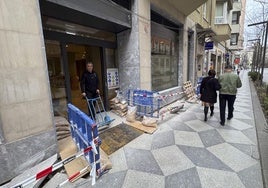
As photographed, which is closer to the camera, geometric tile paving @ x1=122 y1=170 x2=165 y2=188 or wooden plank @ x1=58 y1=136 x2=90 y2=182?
geometric tile paving @ x1=122 y1=170 x2=165 y2=188

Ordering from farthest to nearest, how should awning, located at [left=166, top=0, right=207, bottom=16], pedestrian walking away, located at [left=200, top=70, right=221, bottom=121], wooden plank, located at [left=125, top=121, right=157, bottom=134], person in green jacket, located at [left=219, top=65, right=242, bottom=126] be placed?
awning, located at [left=166, top=0, right=207, bottom=16], pedestrian walking away, located at [left=200, top=70, right=221, bottom=121], person in green jacket, located at [left=219, top=65, right=242, bottom=126], wooden plank, located at [left=125, top=121, right=157, bottom=134]

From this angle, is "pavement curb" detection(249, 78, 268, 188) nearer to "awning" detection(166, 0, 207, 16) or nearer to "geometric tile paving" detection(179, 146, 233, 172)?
"geometric tile paving" detection(179, 146, 233, 172)

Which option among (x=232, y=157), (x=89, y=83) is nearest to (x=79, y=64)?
(x=89, y=83)

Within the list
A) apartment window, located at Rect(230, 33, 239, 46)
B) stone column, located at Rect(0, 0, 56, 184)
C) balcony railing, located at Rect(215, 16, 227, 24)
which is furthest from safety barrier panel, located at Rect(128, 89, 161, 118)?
apartment window, located at Rect(230, 33, 239, 46)

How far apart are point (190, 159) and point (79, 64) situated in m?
8.56

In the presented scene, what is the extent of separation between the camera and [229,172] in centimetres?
267

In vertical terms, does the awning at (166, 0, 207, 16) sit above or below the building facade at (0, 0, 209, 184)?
above

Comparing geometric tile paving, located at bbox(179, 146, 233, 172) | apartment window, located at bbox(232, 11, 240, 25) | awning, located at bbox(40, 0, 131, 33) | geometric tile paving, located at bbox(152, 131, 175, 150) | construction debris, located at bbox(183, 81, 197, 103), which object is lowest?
geometric tile paving, located at bbox(179, 146, 233, 172)

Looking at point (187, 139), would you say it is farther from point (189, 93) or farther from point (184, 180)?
point (189, 93)

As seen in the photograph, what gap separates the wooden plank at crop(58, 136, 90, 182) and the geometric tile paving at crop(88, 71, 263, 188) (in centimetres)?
48

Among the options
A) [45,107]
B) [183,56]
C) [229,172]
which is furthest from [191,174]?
[183,56]

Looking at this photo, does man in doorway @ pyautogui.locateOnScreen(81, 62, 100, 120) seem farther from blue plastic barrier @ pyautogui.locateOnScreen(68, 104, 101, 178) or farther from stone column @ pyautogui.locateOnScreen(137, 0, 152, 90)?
stone column @ pyautogui.locateOnScreen(137, 0, 152, 90)

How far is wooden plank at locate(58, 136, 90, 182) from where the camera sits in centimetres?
273

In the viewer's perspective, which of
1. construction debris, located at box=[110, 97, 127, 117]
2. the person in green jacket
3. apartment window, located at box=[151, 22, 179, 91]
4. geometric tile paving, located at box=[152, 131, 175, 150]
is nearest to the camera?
geometric tile paving, located at box=[152, 131, 175, 150]
